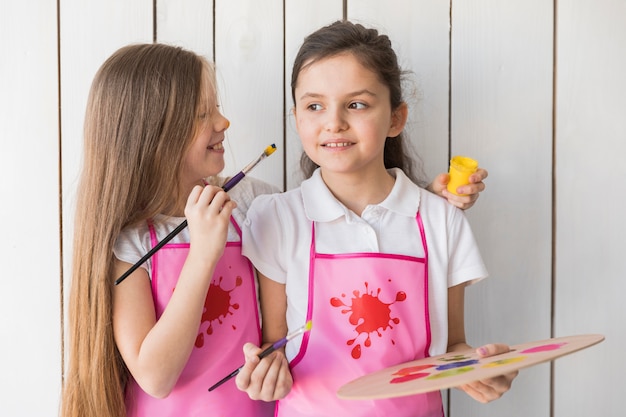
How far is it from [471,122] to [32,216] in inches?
37.7

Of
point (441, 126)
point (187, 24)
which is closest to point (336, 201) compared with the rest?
point (441, 126)

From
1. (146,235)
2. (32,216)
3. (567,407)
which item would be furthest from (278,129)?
(567,407)

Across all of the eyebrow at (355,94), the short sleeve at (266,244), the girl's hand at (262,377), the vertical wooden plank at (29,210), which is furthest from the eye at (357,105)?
the vertical wooden plank at (29,210)

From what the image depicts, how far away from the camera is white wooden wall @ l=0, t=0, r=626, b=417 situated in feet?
4.66

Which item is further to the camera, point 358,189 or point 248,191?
point 248,191

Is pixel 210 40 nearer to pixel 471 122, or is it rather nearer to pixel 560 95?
A: pixel 471 122

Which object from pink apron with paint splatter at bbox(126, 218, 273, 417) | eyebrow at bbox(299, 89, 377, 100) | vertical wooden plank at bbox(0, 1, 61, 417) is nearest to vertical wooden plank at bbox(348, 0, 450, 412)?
eyebrow at bbox(299, 89, 377, 100)

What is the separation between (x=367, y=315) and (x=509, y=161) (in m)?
0.52

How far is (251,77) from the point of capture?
1433 mm

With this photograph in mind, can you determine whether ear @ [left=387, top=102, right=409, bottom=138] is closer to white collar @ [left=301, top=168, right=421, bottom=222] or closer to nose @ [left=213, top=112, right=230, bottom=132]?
white collar @ [left=301, top=168, right=421, bottom=222]

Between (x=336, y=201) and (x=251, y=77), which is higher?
(x=251, y=77)

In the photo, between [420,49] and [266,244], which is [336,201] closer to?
[266,244]

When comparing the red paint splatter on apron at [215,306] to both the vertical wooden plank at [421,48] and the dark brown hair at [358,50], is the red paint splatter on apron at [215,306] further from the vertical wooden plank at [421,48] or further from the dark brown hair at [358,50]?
the vertical wooden plank at [421,48]

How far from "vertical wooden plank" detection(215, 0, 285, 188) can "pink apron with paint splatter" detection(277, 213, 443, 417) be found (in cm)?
36
